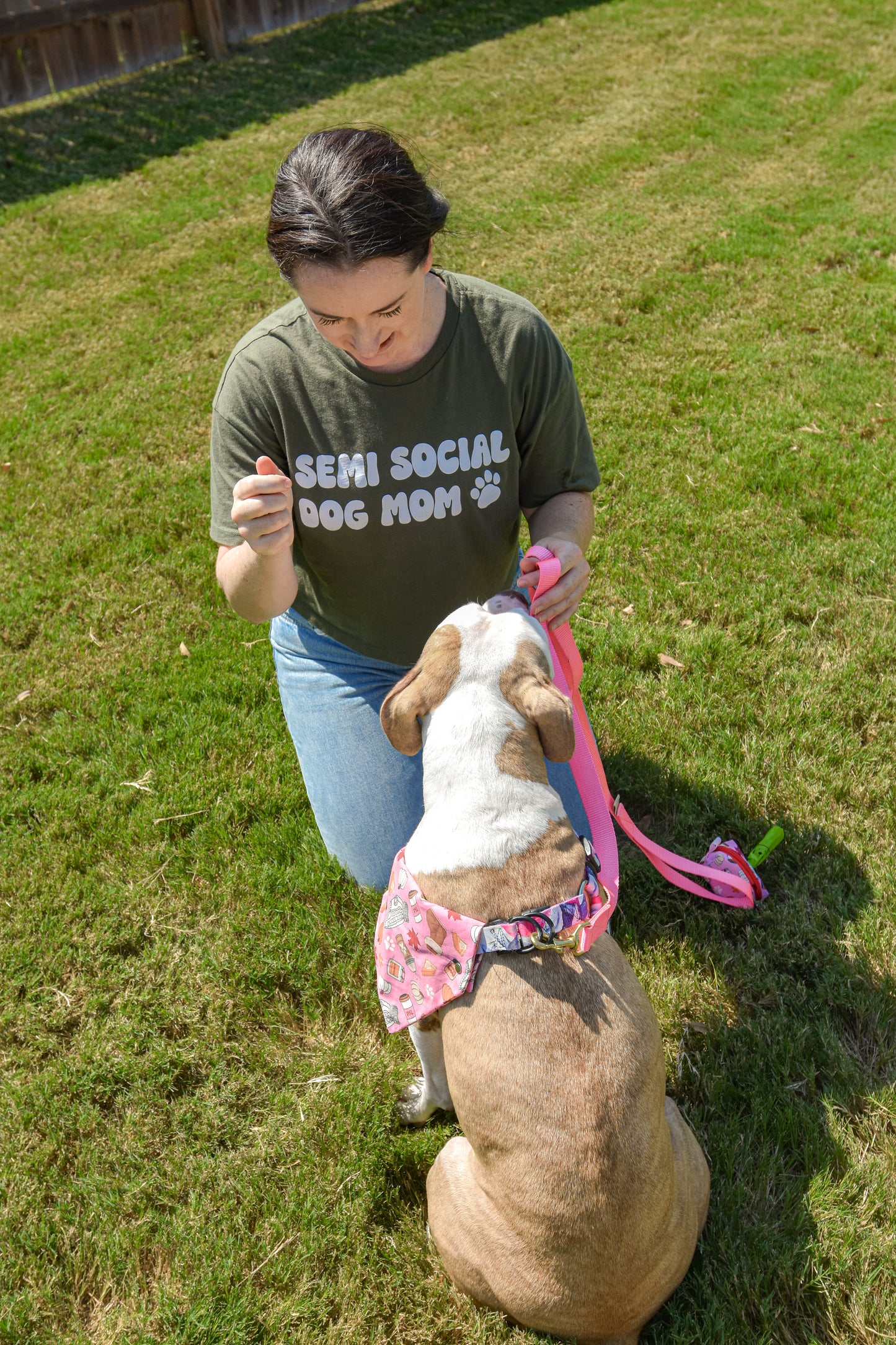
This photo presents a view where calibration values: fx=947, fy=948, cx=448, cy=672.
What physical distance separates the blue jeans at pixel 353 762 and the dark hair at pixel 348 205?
4.81 ft

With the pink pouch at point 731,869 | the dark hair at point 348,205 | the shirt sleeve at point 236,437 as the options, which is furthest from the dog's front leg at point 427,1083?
the dark hair at point 348,205

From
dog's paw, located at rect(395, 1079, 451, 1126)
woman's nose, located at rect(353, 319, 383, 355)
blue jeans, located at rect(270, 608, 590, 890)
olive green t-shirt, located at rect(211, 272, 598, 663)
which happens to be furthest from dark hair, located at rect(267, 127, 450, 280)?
dog's paw, located at rect(395, 1079, 451, 1126)

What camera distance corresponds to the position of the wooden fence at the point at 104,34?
9742 mm

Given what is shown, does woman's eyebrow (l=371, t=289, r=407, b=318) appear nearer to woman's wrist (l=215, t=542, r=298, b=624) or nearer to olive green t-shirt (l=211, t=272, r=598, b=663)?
olive green t-shirt (l=211, t=272, r=598, b=663)

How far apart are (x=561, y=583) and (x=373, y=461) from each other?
0.76 metres

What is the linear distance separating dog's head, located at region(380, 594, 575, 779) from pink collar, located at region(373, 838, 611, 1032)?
0.31 meters

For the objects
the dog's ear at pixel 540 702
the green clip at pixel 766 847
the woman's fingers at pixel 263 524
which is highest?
the woman's fingers at pixel 263 524

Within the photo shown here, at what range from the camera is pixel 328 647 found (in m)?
3.65

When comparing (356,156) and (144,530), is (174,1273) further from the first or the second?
(144,530)

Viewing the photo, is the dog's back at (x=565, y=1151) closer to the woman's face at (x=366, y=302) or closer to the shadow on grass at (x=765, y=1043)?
the shadow on grass at (x=765, y=1043)

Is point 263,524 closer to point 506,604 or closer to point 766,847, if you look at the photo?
point 506,604

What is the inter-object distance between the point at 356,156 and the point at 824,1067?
3098 millimetres

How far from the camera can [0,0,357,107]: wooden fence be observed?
9.74 metres

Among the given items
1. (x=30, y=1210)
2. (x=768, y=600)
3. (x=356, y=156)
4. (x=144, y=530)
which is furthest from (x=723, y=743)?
(x=144, y=530)
